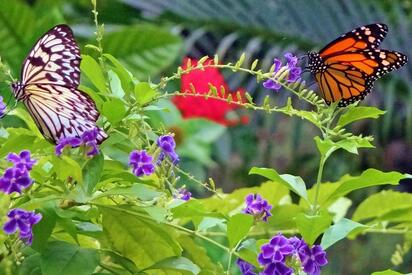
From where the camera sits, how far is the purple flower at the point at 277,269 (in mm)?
832

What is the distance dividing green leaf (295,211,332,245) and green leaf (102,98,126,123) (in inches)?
7.7

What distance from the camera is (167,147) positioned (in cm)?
86

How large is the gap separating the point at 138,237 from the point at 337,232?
7.9 inches

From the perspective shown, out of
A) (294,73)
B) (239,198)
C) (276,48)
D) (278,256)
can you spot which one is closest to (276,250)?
(278,256)

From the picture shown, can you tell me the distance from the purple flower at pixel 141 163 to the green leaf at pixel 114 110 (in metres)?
0.05

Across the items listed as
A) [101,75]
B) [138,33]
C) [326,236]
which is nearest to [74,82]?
[101,75]

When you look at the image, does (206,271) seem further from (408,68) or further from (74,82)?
(408,68)

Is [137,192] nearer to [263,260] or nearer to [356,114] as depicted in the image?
[263,260]

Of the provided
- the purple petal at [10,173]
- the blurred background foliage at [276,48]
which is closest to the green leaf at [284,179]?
the purple petal at [10,173]

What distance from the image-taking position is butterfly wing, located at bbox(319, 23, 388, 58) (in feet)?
3.79

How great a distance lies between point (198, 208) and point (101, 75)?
0.17 m

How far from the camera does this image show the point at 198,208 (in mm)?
923

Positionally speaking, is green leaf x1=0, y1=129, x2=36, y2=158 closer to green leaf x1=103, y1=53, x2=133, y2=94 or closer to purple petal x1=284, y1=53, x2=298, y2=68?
green leaf x1=103, y1=53, x2=133, y2=94

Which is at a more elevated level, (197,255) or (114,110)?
(114,110)
